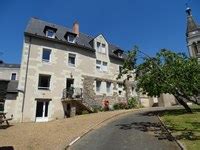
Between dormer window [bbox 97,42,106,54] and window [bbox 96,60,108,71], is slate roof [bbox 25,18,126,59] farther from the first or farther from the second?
window [bbox 96,60,108,71]

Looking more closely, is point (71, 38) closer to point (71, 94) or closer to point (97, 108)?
point (71, 94)

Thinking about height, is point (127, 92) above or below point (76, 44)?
below

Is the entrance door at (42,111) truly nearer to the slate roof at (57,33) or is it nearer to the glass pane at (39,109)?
the glass pane at (39,109)

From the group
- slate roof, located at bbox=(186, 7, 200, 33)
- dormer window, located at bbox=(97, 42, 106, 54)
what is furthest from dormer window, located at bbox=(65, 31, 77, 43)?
slate roof, located at bbox=(186, 7, 200, 33)

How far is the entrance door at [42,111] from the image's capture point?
21484 mm

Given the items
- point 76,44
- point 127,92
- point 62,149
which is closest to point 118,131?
point 62,149

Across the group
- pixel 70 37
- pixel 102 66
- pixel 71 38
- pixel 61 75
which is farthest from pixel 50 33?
pixel 102 66

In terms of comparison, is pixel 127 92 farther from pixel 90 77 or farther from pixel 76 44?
pixel 76 44

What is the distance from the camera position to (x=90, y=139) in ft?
34.3

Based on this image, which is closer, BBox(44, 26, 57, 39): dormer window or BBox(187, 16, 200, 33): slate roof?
BBox(44, 26, 57, 39): dormer window

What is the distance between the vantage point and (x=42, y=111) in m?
21.8

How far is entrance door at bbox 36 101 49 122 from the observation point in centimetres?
2148

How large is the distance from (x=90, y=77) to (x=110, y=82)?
3629 millimetres

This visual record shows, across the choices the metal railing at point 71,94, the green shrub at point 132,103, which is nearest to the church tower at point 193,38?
the green shrub at point 132,103
